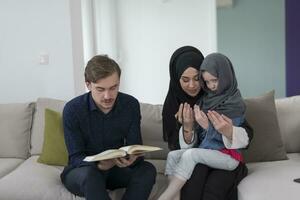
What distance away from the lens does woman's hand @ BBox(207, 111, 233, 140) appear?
1868 mm

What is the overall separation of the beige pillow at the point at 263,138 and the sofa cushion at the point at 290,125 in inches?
5.0

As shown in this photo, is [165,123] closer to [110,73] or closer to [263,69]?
[110,73]

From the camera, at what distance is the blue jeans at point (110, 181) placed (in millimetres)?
1727

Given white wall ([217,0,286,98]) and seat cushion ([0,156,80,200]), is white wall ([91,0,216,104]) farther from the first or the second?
seat cushion ([0,156,80,200])

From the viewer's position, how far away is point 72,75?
3168 mm

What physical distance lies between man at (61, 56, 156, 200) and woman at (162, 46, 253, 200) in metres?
0.22

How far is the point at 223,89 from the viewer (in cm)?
199

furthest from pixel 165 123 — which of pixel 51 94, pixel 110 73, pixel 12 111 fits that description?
pixel 51 94

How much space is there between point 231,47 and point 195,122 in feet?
9.23

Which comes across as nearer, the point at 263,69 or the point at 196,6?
the point at 196,6

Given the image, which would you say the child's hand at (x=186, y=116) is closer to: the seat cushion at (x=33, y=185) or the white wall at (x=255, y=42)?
the seat cushion at (x=33, y=185)

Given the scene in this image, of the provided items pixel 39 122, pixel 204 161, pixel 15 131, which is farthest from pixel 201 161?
pixel 15 131

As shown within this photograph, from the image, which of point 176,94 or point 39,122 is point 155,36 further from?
point 176,94

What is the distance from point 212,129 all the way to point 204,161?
0.18 metres
